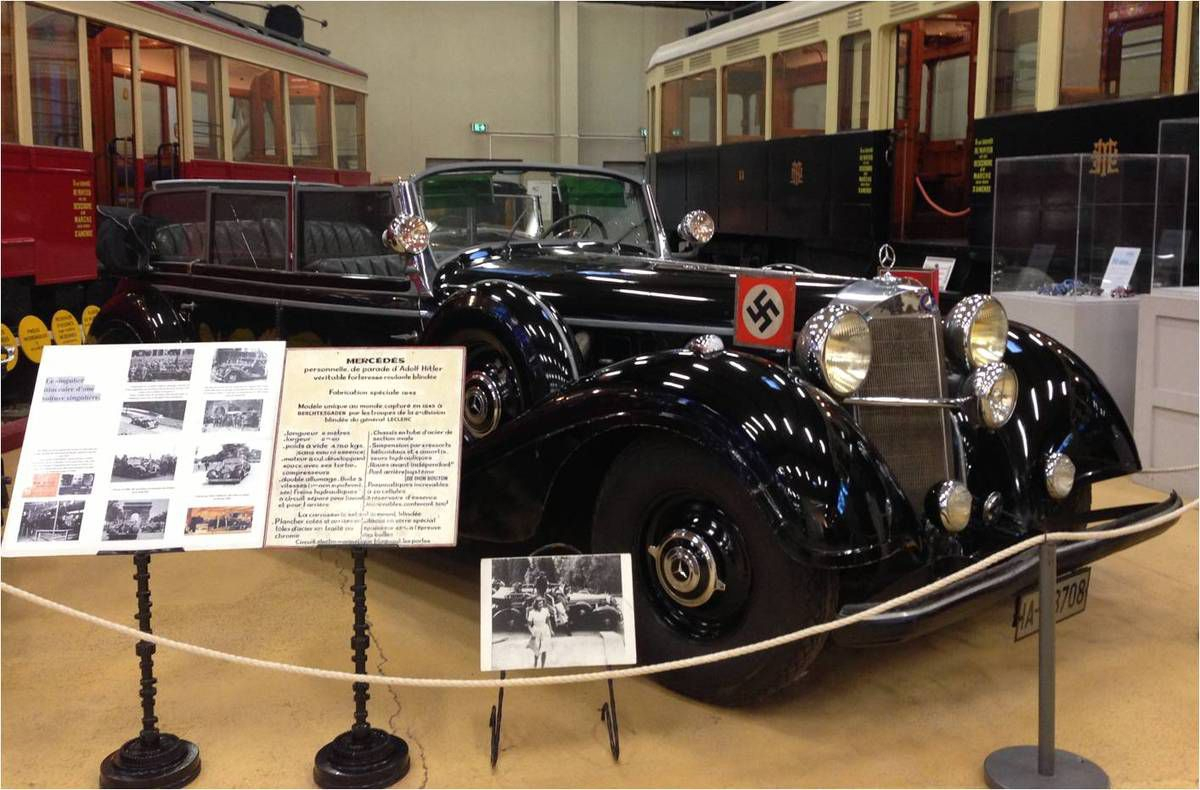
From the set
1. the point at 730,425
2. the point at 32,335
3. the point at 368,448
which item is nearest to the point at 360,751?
the point at 368,448

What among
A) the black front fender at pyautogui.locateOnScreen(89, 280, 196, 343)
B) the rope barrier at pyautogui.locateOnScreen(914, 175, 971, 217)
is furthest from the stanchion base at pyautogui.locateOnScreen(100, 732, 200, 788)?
the rope barrier at pyautogui.locateOnScreen(914, 175, 971, 217)

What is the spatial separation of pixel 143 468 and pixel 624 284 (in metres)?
1.79

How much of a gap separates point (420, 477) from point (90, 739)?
118 cm

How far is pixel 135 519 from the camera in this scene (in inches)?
96.5

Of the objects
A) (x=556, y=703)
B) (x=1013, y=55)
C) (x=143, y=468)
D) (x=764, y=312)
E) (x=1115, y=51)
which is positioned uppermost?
(x=1013, y=55)

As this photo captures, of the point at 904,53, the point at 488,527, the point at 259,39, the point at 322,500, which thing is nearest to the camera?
the point at 322,500

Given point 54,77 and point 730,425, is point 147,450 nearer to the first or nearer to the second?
point 730,425

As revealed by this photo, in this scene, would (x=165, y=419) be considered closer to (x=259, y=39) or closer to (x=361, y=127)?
(x=259, y=39)

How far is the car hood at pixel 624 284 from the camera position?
3.53 metres

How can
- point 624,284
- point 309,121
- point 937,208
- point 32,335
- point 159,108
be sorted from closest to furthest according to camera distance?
1. point 624,284
2. point 32,335
3. point 937,208
4. point 159,108
5. point 309,121

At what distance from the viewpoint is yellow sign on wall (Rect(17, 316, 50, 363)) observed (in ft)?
24.0

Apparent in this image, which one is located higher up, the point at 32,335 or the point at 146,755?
the point at 32,335

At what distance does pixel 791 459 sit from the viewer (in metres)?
2.59

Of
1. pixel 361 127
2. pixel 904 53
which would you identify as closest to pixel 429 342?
pixel 904 53
